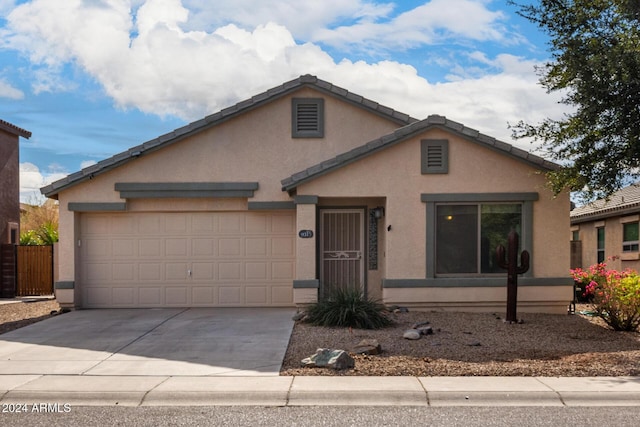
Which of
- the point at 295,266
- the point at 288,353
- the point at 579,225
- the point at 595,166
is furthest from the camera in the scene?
the point at 579,225

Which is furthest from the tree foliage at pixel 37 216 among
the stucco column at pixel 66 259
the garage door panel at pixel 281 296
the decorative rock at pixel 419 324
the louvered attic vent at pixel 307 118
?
the decorative rock at pixel 419 324

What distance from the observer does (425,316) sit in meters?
13.9

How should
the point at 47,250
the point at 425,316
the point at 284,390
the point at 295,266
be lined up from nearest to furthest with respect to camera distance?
1. the point at 284,390
2. the point at 425,316
3. the point at 295,266
4. the point at 47,250

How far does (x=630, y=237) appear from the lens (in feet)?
66.6

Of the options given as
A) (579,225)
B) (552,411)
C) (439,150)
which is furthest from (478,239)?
(579,225)

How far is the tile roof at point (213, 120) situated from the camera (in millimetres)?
15625

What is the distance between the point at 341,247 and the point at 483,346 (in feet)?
18.3

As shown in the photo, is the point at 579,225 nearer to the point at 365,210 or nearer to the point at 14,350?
the point at 365,210

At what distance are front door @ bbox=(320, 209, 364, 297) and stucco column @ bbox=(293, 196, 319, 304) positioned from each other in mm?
1100

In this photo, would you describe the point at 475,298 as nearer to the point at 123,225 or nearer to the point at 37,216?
the point at 123,225

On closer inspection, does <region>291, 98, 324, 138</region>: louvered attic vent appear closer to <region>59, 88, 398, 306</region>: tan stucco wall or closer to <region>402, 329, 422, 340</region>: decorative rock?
<region>59, 88, 398, 306</region>: tan stucco wall

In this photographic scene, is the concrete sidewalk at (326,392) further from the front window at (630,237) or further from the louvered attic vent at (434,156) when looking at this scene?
the front window at (630,237)

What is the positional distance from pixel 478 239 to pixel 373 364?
19.7 feet

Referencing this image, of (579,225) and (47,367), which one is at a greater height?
(579,225)
